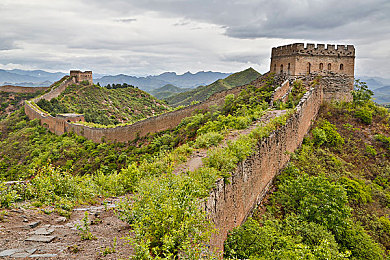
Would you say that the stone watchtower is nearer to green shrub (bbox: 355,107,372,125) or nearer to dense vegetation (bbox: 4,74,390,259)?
dense vegetation (bbox: 4,74,390,259)

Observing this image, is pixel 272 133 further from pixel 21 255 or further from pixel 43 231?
pixel 21 255

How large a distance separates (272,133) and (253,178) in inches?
91.8

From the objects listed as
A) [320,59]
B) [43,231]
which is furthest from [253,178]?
[320,59]

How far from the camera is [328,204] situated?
9664 millimetres

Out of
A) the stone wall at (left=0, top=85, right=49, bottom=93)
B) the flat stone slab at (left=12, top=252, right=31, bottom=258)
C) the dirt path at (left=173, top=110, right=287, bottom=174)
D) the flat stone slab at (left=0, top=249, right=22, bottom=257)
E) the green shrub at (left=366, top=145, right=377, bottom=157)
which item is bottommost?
the flat stone slab at (left=12, top=252, right=31, bottom=258)

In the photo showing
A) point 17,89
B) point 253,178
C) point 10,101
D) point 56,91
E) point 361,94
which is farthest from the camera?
point 17,89

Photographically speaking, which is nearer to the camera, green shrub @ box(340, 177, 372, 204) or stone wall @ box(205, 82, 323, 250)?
stone wall @ box(205, 82, 323, 250)

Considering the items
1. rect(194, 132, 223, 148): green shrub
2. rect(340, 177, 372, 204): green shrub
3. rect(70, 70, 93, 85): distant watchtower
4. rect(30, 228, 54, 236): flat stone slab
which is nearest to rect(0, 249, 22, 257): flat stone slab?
rect(30, 228, 54, 236): flat stone slab

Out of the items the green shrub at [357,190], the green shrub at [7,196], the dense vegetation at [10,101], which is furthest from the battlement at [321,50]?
the dense vegetation at [10,101]

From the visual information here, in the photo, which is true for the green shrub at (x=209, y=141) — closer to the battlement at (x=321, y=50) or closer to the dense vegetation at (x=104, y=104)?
the battlement at (x=321, y=50)

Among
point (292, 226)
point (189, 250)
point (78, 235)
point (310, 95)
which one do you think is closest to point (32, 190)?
point (78, 235)

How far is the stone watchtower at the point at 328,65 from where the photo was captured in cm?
1917

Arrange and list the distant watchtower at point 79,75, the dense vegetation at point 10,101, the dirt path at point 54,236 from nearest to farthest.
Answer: the dirt path at point 54,236 → the dense vegetation at point 10,101 → the distant watchtower at point 79,75

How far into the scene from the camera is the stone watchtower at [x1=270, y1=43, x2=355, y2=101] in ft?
62.9
